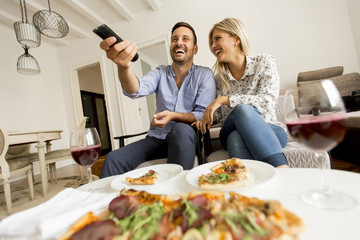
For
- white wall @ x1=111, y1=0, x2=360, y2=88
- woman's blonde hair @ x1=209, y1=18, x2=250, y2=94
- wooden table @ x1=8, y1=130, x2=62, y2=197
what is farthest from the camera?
white wall @ x1=111, y1=0, x2=360, y2=88

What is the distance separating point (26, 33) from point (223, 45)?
8.42ft

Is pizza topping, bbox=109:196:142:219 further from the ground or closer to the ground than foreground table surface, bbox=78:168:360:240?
further from the ground

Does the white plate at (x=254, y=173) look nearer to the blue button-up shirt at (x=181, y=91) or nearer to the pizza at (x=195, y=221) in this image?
the pizza at (x=195, y=221)

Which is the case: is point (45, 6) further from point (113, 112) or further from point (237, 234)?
point (237, 234)

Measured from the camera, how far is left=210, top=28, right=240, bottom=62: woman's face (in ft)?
4.59

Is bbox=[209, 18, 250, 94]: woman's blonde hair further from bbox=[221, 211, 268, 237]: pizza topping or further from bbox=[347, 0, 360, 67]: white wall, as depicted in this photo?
bbox=[347, 0, 360, 67]: white wall

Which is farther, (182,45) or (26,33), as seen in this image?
(26,33)

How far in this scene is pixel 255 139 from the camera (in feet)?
2.88

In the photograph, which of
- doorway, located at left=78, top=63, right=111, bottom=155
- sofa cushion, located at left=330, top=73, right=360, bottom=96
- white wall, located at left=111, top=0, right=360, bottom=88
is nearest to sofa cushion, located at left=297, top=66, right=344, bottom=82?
sofa cushion, located at left=330, top=73, right=360, bottom=96

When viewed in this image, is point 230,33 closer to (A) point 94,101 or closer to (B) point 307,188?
(B) point 307,188

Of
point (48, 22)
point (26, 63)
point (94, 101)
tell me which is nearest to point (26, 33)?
point (48, 22)

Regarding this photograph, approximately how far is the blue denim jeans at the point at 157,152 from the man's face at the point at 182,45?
69cm

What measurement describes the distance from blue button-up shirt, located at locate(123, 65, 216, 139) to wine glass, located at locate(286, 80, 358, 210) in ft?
3.25

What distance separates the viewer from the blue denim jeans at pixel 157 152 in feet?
3.47
